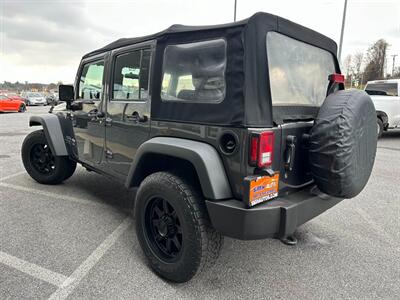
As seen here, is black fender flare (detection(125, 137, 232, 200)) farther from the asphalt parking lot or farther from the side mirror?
the side mirror

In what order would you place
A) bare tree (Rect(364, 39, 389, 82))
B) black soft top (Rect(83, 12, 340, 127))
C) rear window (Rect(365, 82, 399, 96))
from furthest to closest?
bare tree (Rect(364, 39, 389, 82)) < rear window (Rect(365, 82, 399, 96)) < black soft top (Rect(83, 12, 340, 127))

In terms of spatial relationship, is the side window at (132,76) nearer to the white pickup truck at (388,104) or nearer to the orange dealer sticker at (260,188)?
the orange dealer sticker at (260,188)

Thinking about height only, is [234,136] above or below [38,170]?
above

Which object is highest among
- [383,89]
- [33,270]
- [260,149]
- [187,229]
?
[383,89]

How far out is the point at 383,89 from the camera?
10484mm

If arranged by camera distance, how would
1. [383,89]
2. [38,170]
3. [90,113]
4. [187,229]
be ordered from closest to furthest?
[187,229] → [90,113] → [38,170] → [383,89]

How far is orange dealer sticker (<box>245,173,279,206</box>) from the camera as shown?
2.05m

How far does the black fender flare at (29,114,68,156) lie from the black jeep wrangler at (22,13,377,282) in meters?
1.74

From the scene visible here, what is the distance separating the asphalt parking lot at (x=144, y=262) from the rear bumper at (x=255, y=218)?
0.59m

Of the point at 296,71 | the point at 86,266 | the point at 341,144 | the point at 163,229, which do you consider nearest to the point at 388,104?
the point at 296,71

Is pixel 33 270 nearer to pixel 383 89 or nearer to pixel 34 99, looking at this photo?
pixel 383 89

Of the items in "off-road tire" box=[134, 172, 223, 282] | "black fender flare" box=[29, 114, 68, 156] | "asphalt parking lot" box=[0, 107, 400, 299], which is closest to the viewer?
"off-road tire" box=[134, 172, 223, 282]

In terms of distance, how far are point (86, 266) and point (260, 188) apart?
166cm

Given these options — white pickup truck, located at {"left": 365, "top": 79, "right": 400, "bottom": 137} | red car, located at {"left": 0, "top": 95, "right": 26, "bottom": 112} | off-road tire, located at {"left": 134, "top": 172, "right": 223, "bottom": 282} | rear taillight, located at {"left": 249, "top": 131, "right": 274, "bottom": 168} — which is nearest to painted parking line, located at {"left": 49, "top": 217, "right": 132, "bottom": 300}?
→ off-road tire, located at {"left": 134, "top": 172, "right": 223, "bottom": 282}
